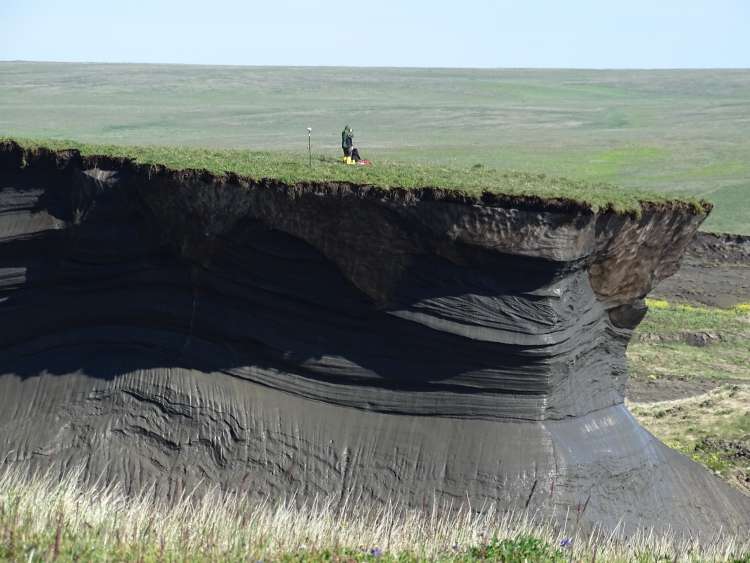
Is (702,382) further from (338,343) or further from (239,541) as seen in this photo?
(239,541)

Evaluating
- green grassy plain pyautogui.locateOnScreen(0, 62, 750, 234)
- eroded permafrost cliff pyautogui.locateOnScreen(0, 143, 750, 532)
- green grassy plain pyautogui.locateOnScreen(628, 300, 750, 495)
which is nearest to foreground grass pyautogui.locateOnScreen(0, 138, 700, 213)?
eroded permafrost cliff pyautogui.locateOnScreen(0, 143, 750, 532)

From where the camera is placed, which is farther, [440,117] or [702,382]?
[440,117]

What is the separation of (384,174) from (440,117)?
89611mm

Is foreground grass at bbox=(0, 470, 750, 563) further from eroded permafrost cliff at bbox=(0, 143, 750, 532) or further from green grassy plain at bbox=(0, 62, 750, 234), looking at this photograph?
green grassy plain at bbox=(0, 62, 750, 234)

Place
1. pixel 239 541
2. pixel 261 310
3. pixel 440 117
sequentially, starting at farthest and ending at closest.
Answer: pixel 440 117, pixel 261 310, pixel 239 541

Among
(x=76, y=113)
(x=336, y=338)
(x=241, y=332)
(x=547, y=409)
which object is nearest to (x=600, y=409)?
(x=547, y=409)

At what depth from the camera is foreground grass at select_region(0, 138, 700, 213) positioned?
42.0 feet

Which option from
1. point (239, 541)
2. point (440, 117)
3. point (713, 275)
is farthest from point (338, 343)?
point (440, 117)

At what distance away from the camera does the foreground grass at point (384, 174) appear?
12805mm

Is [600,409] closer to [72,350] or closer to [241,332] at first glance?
[241,332]

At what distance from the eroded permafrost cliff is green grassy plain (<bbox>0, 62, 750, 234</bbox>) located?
8.32 ft

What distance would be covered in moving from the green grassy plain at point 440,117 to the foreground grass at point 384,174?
119 centimetres

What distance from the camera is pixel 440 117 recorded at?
335 feet

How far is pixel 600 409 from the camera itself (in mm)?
14109
